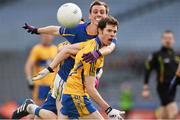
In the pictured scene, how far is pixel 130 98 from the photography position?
20.9 m

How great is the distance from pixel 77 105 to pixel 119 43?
14455 mm

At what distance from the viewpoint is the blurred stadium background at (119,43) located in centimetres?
2086

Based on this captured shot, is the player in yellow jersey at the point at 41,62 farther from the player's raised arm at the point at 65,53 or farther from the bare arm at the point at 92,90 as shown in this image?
the bare arm at the point at 92,90

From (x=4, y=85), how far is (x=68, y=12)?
40.1 feet

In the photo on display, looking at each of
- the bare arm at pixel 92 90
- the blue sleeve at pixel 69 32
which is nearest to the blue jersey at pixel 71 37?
the blue sleeve at pixel 69 32

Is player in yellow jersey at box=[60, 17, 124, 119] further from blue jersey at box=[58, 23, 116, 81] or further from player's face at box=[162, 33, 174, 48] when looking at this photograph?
player's face at box=[162, 33, 174, 48]

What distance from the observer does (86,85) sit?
8367 mm

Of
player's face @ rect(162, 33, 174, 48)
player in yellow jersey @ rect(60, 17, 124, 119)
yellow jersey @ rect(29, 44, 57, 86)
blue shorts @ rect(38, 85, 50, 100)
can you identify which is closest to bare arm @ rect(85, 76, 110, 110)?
player in yellow jersey @ rect(60, 17, 124, 119)

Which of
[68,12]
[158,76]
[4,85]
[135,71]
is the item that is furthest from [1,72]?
[68,12]

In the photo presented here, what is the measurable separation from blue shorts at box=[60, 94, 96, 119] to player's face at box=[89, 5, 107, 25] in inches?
42.7

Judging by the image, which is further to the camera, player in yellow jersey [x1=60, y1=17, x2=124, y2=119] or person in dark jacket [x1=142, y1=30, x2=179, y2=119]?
person in dark jacket [x1=142, y1=30, x2=179, y2=119]

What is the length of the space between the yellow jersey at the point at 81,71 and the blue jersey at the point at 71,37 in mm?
572

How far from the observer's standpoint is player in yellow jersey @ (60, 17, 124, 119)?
8336 mm

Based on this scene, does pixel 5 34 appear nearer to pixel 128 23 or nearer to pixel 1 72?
pixel 1 72
